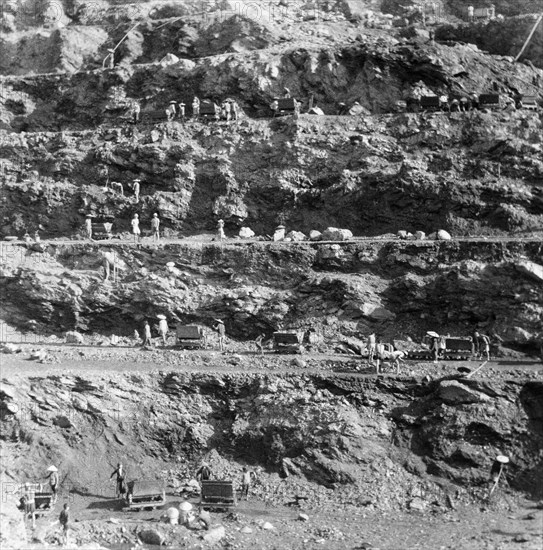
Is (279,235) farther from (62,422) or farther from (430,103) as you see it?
(62,422)

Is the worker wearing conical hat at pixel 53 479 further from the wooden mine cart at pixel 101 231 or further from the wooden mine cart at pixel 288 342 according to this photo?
the wooden mine cart at pixel 101 231

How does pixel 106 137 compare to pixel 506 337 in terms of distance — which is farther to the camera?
pixel 106 137

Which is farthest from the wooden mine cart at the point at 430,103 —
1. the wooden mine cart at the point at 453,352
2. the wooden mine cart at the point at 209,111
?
the wooden mine cart at the point at 453,352

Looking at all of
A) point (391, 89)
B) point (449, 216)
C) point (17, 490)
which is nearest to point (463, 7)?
point (391, 89)

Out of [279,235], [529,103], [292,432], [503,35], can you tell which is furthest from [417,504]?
[503,35]

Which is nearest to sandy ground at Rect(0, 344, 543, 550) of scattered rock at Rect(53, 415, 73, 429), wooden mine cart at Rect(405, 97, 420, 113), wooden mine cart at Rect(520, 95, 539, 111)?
scattered rock at Rect(53, 415, 73, 429)

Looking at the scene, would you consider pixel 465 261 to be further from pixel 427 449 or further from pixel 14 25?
pixel 14 25
